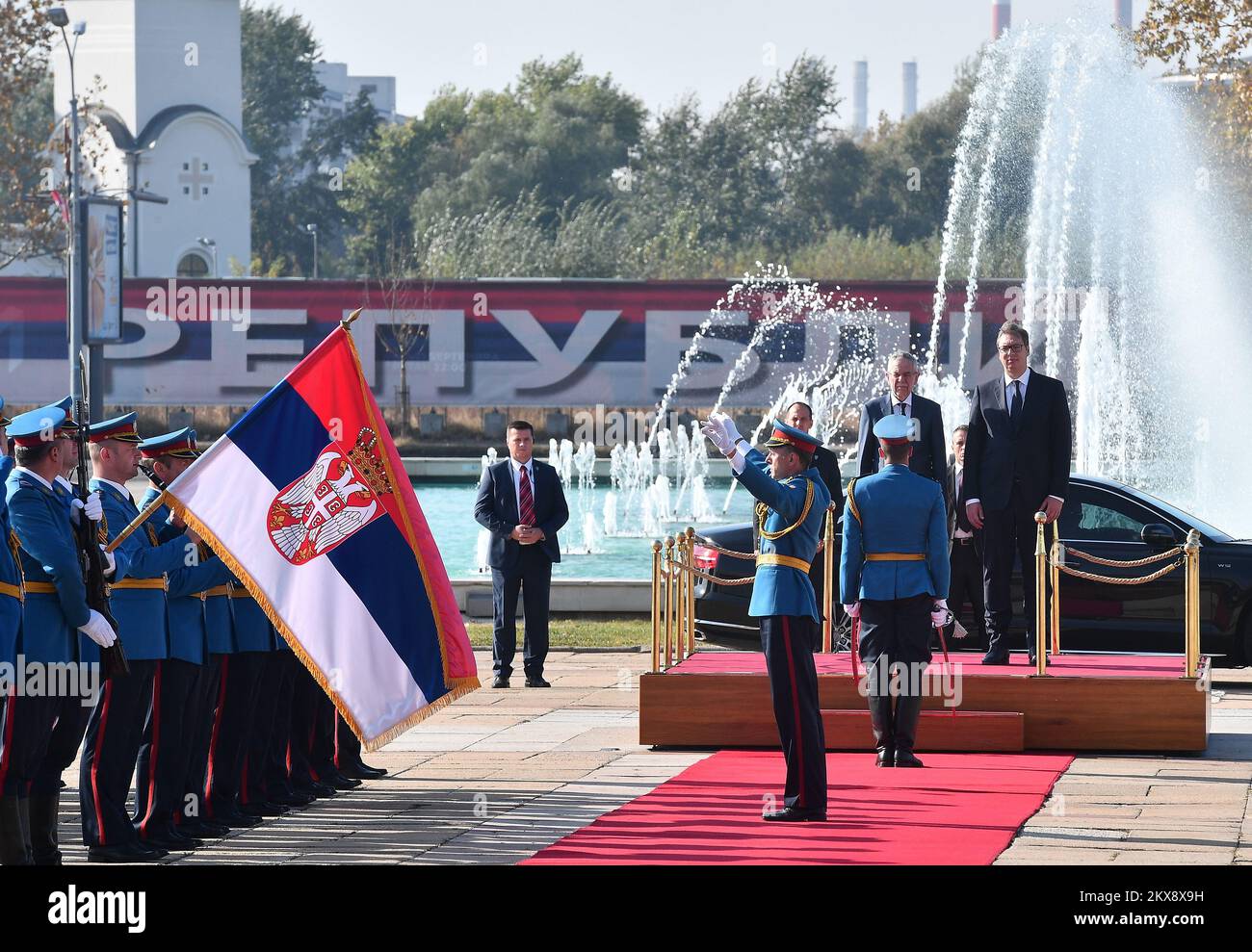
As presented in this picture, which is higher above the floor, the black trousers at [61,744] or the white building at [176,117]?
the white building at [176,117]

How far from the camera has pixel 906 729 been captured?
10609 mm

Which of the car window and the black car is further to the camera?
the car window

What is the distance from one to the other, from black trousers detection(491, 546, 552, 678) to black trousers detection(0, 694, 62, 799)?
22.7 ft

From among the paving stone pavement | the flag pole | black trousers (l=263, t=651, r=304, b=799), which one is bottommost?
the paving stone pavement

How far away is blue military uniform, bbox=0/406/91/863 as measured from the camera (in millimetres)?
7453

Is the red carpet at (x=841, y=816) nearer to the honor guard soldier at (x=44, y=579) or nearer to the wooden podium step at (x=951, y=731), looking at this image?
the wooden podium step at (x=951, y=731)

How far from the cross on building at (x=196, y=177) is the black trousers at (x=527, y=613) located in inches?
2275

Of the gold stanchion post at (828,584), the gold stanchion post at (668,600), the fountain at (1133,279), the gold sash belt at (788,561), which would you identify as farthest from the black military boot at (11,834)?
the fountain at (1133,279)

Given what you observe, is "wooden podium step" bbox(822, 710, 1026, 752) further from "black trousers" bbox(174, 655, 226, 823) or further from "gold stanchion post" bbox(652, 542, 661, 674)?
"black trousers" bbox(174, 655, 226, 823)

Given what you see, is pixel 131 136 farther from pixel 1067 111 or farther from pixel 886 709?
pixel 886 709

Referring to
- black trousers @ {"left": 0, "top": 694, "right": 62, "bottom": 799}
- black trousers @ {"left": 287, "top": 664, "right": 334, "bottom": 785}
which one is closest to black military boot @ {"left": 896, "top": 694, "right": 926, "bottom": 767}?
black trousers @ {"left": 287, "top": 664, "right": 334, "bottom": 785}

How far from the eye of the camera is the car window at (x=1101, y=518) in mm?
13688

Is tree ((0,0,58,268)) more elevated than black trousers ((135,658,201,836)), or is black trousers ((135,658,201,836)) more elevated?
tree ((0,0,58,268))
